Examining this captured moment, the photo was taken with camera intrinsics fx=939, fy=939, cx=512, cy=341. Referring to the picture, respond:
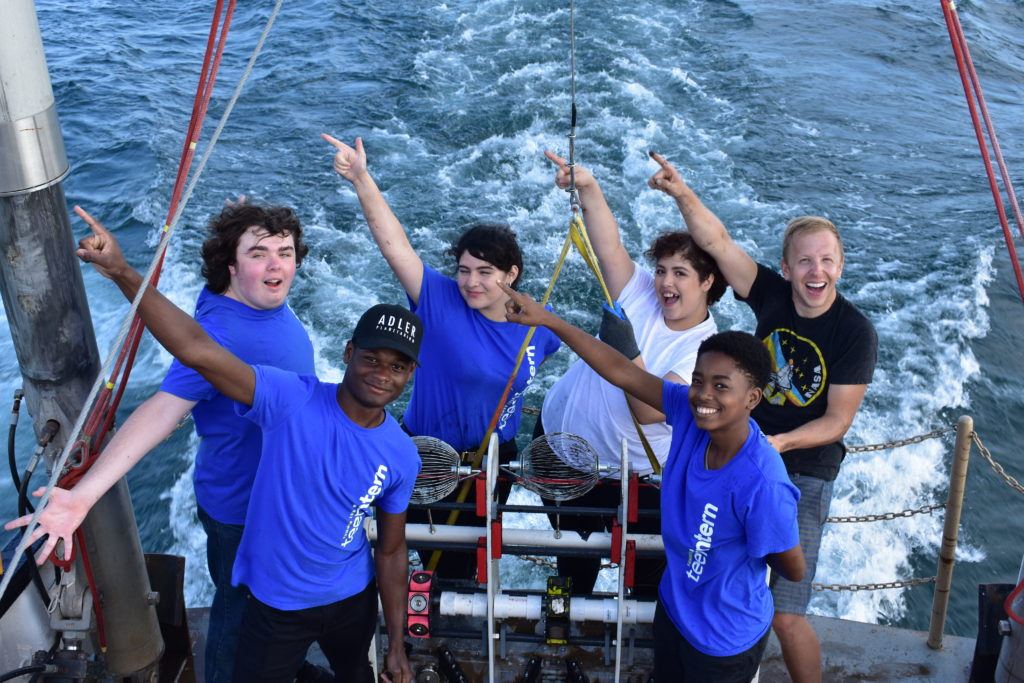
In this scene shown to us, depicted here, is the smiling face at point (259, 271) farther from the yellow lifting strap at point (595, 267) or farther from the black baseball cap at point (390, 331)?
the yellow lifting strap at point (595, 267)

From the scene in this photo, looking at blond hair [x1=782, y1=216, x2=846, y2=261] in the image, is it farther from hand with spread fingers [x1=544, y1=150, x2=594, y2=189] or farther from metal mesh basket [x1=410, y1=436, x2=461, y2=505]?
metal mesh basket [x1=410, y1=436, x2=461, y2=505]

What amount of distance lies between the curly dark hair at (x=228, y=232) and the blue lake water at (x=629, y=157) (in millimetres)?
4033

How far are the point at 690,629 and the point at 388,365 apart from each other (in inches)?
41.6

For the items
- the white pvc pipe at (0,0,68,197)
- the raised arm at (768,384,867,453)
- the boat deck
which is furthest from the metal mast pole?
the raised arm at (768,384,867,453)

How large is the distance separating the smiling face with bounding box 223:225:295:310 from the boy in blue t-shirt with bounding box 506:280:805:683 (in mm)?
681

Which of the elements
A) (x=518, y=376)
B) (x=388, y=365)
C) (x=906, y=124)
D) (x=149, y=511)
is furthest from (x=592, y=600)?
(x=906, y=124)

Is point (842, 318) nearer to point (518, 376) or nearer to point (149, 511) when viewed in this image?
point (518, 376)

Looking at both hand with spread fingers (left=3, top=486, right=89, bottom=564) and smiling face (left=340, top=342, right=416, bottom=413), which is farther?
smiling face (left=340, top=342, right=416, bottom=413)

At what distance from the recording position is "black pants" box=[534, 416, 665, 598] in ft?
10.3

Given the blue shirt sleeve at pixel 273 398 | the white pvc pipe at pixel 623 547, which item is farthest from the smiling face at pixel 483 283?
the blue shirt sleeve at pixel 273 398

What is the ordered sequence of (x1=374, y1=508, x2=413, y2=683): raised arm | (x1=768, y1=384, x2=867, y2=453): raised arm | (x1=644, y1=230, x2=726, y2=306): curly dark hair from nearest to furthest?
(x1=374, y1=508, x2=413, y2=683): raised arm
(x1=768, y1=384, x2=867, y2=453): raised arm
(x1=644, y1=230, x2=726, y2=306): curly dark hair

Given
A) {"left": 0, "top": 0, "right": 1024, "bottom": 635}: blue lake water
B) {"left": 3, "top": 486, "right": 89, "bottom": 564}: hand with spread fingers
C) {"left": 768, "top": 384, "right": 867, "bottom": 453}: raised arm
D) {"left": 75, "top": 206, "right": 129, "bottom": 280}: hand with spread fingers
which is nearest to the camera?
{"left": 75, "top": 206, "right": 129, "bottom": 280}: hand with spread fingers

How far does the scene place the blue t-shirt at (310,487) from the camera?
92.8 inches

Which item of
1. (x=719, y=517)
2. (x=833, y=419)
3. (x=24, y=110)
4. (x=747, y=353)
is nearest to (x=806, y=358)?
(x=833, y=419)
